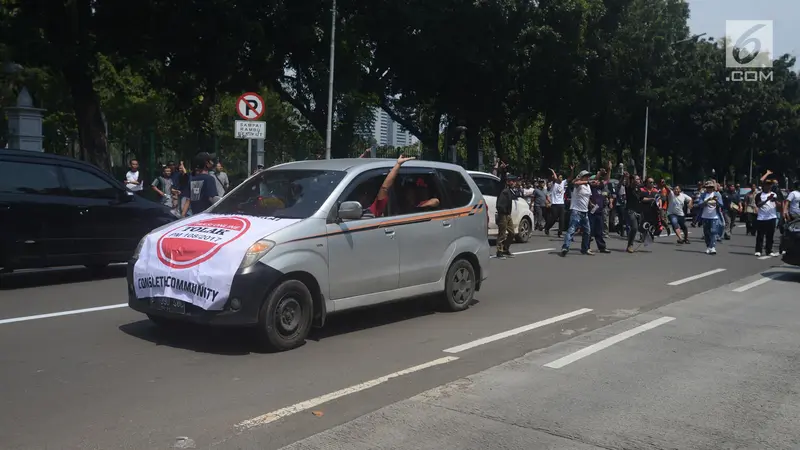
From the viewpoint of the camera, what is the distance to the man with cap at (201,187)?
39.6 feet

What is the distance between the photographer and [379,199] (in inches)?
312

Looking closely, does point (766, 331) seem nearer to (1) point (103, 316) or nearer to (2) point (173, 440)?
(2) point (173, 440)

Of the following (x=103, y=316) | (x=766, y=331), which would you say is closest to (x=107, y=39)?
(x=103, y=316)

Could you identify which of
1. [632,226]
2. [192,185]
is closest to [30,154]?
[192,185]

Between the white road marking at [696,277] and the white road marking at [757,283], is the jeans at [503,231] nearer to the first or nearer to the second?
the white road marking at [696,277]

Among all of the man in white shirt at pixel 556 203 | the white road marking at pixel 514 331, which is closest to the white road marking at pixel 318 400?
the white road marking at pixel 514 331

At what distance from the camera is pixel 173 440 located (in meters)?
4.58

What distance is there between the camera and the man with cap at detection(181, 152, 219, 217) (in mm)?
12070

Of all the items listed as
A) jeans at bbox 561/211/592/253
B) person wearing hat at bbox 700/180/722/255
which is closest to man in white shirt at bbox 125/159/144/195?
jeans at bbox 561/211/592/253

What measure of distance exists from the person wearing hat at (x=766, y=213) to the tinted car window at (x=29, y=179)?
13.6m

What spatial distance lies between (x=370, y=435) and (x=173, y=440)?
1.20 metres

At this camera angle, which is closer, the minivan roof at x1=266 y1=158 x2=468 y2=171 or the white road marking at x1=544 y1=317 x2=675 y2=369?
the white road marking at x1=544 y1=317 x2=675 y2=369

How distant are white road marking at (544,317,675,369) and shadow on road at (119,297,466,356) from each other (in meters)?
2.16

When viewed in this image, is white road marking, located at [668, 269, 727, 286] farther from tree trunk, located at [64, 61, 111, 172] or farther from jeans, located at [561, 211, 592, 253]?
tree trunk, located at [64, 61, 111, 172]
